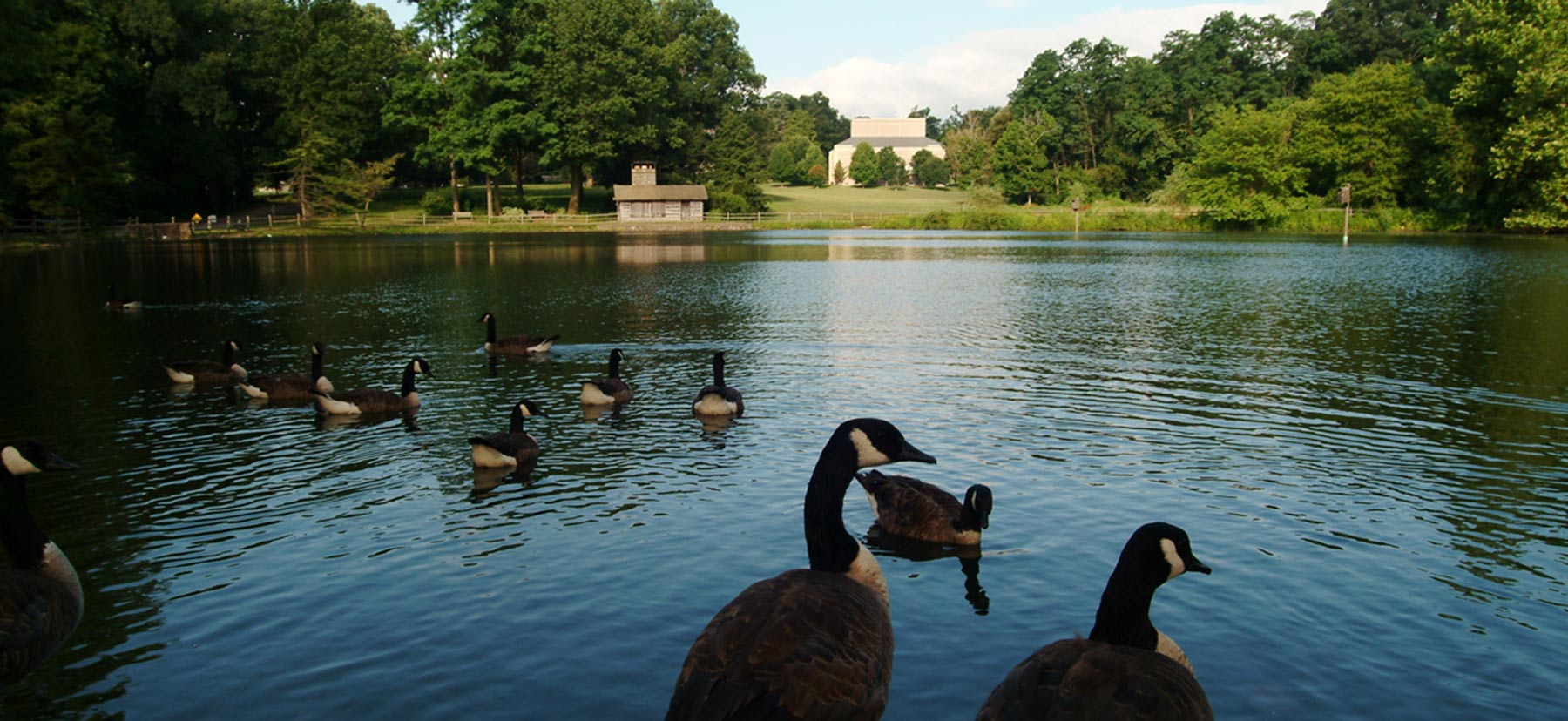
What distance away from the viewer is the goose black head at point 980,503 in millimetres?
11727

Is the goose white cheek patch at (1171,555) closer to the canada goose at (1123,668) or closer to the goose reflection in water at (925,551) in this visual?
the canada goose at (1123,668)

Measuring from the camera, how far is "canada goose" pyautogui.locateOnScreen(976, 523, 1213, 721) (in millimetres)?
5926

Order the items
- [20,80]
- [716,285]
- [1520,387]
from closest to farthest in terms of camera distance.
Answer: [1520,387]
[716,285]
[20,80]

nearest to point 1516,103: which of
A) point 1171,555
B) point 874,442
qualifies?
point 1171,555

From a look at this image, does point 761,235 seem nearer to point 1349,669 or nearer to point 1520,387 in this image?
point 1520,387

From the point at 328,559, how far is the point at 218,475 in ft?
15.9

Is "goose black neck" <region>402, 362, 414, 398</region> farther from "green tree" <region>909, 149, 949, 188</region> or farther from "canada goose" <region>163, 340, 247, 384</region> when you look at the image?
"green tree" <region>909, 149, 949, 188</region>

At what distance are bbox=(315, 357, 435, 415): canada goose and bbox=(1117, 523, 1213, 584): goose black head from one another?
15653 mm

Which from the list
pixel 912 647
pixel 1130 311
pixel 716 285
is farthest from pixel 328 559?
pixel 716 285

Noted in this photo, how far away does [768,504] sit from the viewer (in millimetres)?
13805

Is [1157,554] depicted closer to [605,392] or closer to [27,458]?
[27,458]

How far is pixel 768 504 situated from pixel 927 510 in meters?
2.50

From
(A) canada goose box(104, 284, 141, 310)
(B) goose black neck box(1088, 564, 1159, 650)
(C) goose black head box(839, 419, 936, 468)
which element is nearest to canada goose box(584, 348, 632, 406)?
(C) goose black head box(839, 419, 936, 468)

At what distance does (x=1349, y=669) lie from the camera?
355 inches
